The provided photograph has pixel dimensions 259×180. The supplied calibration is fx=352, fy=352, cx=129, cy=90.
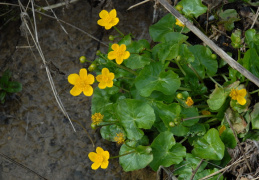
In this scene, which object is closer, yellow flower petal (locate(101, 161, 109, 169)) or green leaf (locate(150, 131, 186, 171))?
yellow flower petal (locate(101, 161, 109, 169))

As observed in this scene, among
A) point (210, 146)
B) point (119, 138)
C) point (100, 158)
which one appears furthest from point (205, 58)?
point (100, 158)

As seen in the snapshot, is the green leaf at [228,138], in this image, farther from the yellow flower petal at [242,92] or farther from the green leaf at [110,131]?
→ the green leaf at [110,131]

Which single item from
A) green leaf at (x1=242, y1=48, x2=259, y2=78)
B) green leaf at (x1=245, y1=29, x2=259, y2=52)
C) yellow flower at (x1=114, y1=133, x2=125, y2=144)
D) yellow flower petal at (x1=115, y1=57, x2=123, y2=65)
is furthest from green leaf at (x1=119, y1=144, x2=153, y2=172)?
green leaf at (x1=245, y1=29, x2=259, y2=52)

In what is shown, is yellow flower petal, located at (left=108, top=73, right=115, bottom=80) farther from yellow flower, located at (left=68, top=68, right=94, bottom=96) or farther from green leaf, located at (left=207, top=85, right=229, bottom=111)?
green leaf, located at (left=207, top=85, right=229, bottom=111)

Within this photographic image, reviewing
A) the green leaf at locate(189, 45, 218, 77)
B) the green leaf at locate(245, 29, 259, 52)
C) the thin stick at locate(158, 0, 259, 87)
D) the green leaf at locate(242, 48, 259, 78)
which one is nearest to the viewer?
the thin stick at locate(158, 0, 259, 87)

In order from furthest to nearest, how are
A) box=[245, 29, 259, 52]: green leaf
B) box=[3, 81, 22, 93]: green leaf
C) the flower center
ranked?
box=[3, 81, 22, 93]: green leaf, box=[245, 29, 259, 52]: green leaf, the flower center

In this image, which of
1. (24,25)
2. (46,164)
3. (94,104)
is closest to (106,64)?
(94,104)
